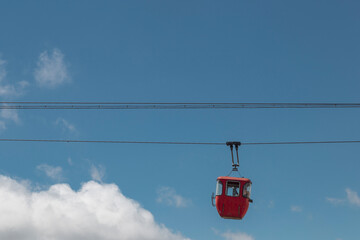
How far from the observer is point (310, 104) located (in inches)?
1118

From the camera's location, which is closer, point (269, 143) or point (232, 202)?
point (269, 143)

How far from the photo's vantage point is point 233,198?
29438 mm

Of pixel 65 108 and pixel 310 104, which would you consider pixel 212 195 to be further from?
pixel 65 108

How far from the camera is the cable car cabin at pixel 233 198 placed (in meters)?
29.3

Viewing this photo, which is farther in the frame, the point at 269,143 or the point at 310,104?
the point at 310,104

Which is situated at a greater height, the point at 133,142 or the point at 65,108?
the point at 65,108

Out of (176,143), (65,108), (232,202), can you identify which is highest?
(65,108)

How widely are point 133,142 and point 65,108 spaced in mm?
6438

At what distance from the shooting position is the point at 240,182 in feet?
96.5

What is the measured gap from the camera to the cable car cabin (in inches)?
1155

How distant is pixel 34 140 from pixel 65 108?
12.8 ft

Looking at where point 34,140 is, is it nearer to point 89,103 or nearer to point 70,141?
point 70,141

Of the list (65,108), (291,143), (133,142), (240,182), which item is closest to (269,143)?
(291,143)

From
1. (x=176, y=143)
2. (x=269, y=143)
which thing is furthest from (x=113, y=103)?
(x=269, y=143)
